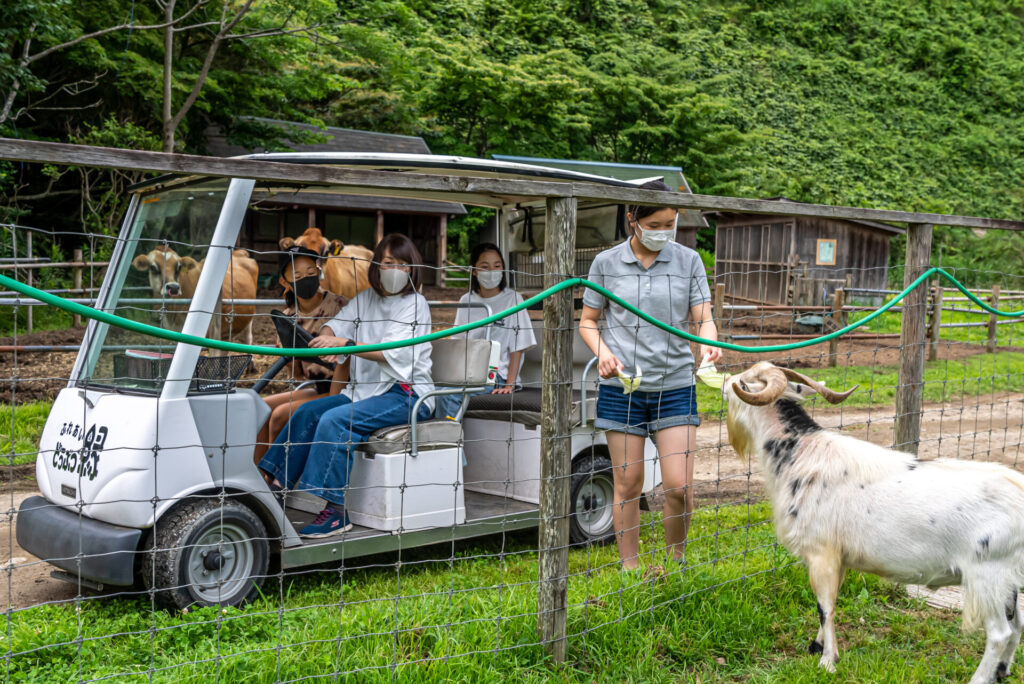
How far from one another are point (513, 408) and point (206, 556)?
2342mm

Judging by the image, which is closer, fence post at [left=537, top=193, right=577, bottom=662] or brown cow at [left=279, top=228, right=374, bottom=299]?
fence post at [left=537, top=193, right=577, bottom=662]

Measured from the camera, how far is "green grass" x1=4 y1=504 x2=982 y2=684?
3311 mm

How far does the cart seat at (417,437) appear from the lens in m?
4.79

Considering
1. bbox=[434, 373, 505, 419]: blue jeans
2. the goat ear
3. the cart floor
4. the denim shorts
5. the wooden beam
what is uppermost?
the wooden beam

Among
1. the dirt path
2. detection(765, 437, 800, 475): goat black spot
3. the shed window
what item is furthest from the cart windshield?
the shed window

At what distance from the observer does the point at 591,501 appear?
5898 millimetres

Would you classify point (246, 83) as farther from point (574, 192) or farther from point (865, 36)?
point (865, 36)

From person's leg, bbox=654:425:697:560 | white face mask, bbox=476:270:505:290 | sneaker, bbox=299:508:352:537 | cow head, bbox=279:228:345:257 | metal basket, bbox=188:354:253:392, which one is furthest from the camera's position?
cow head, bbox=279:228:345:257

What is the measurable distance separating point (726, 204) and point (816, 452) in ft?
4.32

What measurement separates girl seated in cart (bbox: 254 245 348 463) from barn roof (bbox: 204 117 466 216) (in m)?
14.4

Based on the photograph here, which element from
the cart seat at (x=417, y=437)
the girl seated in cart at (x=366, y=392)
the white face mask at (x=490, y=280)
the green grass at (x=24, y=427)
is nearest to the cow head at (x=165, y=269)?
the girl seated in cart at (x=366, y=392)

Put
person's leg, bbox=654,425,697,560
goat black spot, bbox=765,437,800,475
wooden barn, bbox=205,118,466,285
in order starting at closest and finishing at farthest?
goat black spot, bbox=765,437,800,475 → person's leg, bbox=654,425,697,560 → wooden barn, bbox=205,118,466,285

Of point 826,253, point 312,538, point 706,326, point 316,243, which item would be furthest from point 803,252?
point 312,538

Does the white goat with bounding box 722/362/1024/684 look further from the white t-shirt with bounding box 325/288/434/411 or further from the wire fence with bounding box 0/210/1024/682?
the white t-shirt with bounding box 325/288/434/411
